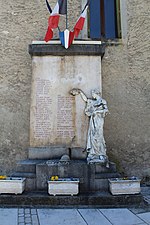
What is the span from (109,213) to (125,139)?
4.08 meters

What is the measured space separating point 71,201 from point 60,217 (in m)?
0.64

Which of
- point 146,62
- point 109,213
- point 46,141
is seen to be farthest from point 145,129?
point 109,213

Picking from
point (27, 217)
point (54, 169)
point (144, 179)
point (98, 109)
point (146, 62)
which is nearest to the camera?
point (27, 217)

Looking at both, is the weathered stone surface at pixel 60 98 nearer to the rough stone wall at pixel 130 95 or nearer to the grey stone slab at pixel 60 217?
the grey stone slab at pixel 60 217

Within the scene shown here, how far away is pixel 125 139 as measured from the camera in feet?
26.9

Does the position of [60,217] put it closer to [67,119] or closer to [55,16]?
[67,119]

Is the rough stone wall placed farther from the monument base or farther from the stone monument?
the monument base

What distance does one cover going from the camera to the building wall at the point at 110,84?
320 inches

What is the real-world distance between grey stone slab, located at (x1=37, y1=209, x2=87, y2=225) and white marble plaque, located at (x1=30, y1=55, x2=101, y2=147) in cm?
183

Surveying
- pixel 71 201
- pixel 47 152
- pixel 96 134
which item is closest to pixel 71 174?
pixel 71 201

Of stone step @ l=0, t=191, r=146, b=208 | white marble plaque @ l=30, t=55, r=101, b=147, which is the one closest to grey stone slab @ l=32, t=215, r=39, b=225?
stone step @ l=0, t=191, r=146, b=208

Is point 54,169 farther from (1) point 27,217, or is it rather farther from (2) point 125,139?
(2) point 125,139

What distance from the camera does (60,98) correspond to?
6.21 meters

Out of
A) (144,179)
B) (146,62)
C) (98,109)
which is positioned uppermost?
(146,62)
